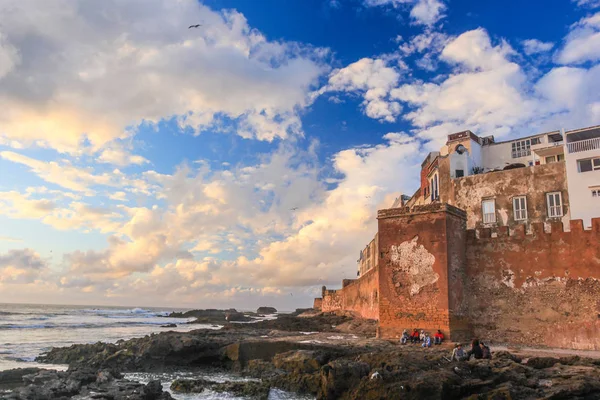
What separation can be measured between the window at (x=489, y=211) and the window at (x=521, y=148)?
7.96 meters

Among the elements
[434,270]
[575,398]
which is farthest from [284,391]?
[434,270]

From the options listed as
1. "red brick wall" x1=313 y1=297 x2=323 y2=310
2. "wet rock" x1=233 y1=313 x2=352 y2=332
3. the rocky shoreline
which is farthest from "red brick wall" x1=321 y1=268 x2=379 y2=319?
the rocky shoreline

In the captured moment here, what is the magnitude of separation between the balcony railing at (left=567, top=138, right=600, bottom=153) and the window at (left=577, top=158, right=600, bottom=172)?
2.30 feet

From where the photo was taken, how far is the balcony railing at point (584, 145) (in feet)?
84.0

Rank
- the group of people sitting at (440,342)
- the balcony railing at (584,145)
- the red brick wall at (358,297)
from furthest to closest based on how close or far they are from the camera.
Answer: the red brick wall at (358,297), the balcony railing at (584,145), the group of people sitting at (440,342)

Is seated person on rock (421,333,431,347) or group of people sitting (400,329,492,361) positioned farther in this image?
seated person on rock (421,333,431,347)

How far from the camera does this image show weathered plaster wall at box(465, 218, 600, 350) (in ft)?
52.0

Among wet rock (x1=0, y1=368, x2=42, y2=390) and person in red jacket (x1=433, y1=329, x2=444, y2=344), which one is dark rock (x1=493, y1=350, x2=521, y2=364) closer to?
person in red jacket (x1=433, y1=329, x2=444, y2=344)

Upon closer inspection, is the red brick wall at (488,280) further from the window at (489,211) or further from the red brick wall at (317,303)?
the red brick wall at (317,303)

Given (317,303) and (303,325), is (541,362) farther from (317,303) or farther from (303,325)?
(317,303)

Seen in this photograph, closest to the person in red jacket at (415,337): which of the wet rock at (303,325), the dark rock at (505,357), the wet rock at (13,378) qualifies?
the dark rock at (505,357)

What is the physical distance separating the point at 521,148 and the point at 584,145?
7.66m

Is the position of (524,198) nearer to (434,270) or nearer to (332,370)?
(434,270)

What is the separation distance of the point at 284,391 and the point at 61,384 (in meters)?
5.67
